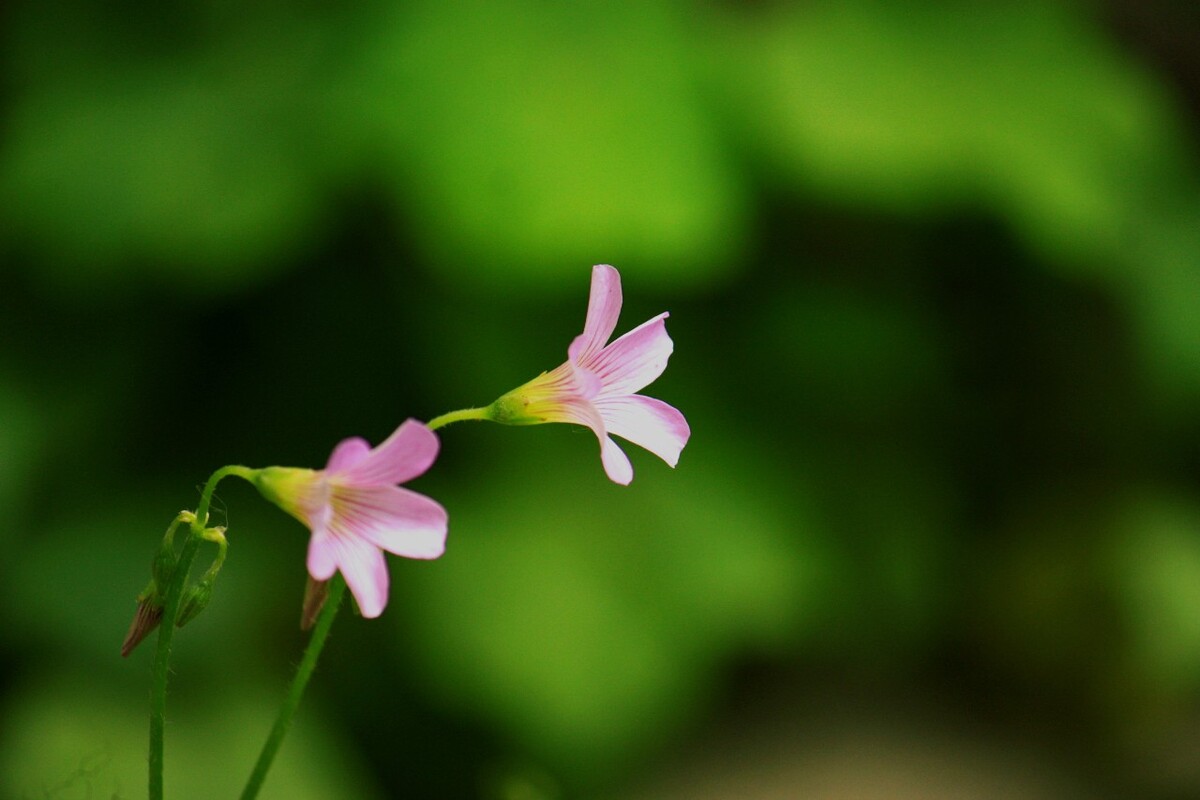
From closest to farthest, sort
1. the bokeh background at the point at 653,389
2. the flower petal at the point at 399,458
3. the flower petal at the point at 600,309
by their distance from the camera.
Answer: the flower petal at the point at 399,458 → the flower petal at the point at 600,309 → the bokeh background at the point at 653,389

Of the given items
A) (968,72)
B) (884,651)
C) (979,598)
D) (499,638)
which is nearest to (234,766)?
(499,638)

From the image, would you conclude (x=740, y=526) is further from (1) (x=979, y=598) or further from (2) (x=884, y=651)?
(1) (x=979, y=598)

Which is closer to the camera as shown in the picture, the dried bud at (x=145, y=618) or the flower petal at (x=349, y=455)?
the flower petal at (x=349, y=455)

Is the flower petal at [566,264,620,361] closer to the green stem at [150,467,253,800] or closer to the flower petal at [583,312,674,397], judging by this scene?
the flower petal at [583,312,674,397]

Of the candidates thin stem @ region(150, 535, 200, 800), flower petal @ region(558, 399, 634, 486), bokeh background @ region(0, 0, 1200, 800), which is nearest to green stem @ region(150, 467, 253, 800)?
thin stem @ region(150, 535, 200, 800)

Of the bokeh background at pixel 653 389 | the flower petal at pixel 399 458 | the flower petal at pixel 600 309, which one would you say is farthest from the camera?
the bokeh background at pixel 653 389

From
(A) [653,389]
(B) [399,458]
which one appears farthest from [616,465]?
(A) [653,389]

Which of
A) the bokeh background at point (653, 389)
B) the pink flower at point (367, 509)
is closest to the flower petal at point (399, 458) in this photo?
the pink flower at point (367, 509)

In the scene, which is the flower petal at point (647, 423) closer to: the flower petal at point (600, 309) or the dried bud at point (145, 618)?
the flower petal at point (600, 309)
